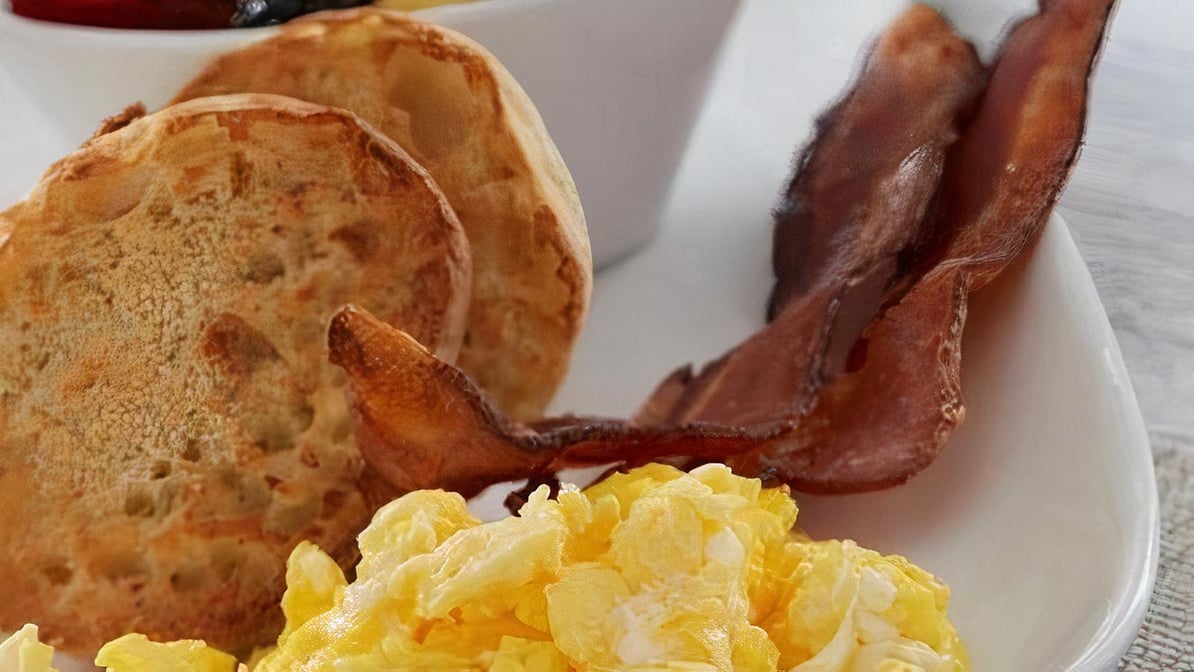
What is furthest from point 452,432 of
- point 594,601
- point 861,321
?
point 861,321

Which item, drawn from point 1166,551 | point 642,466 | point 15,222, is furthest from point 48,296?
point 1166,551

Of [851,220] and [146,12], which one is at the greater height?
[146,12]

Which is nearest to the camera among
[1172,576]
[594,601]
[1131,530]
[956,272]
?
[594,601]

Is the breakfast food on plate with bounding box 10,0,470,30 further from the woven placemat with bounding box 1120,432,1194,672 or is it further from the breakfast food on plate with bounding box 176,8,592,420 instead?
the woven placemat with bounding box 1120,432,1194,672

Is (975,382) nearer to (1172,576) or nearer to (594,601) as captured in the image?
(1172,576)

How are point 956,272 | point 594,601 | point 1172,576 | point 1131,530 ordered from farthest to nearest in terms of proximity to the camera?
point 1172,576 < point 956,272 < point 1131,530 < point 594,601

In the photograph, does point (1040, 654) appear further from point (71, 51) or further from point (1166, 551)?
point (71, 51)

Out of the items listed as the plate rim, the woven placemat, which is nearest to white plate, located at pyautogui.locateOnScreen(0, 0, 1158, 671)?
the plate rim
